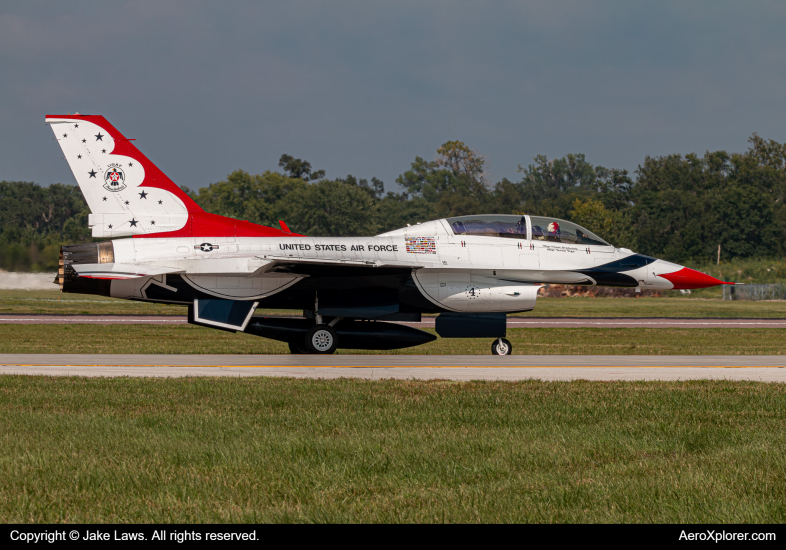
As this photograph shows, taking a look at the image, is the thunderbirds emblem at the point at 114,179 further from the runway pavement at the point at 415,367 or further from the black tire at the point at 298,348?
the black tire at the point at 298,348

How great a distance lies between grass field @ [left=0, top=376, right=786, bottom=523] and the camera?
4906 millimetres

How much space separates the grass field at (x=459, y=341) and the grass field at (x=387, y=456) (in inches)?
409

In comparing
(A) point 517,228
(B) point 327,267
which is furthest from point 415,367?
(A) point 517,228

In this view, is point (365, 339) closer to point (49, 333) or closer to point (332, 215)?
point (49, 333)

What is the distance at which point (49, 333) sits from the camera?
2534 cm

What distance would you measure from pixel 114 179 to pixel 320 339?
5607 mm

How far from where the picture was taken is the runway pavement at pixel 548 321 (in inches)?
1224

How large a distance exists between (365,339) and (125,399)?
7950 millimetres

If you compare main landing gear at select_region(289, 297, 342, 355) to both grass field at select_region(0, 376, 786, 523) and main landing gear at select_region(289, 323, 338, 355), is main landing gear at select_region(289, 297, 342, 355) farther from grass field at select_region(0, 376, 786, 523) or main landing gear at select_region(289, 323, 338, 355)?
grass field at select_region(0, 376, 786, 523)

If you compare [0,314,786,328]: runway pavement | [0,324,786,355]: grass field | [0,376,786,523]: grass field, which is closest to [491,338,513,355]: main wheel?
[0,324,786,355]: grass field

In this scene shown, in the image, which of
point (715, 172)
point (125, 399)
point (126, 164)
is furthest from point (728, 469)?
point (715, 172)

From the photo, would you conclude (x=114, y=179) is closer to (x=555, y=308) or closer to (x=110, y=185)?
(x=110, y=185)

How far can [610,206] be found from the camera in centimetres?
8431

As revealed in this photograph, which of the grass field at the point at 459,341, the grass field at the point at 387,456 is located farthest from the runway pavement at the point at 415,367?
the grass field at the point at 459,341
